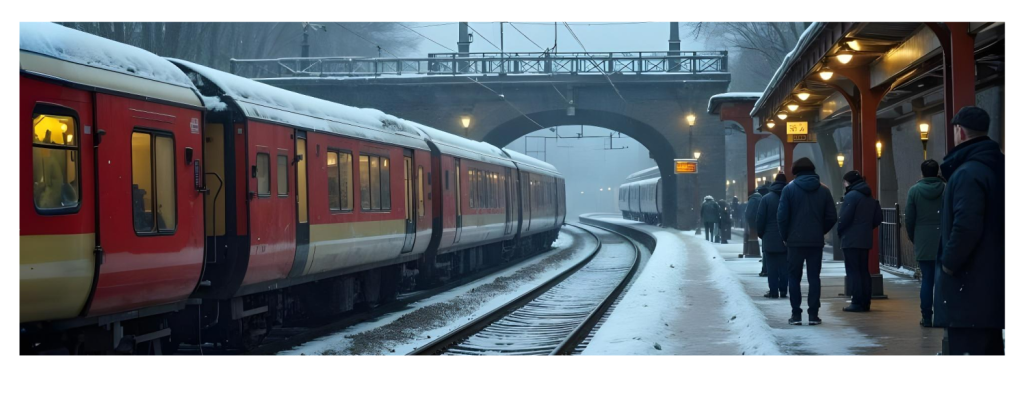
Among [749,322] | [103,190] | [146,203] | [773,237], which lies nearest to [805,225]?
[749,322]

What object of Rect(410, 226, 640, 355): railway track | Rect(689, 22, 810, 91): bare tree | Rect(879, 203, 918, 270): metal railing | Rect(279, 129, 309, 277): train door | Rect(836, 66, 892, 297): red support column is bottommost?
Rect(410, 226, 640, 355): railway track

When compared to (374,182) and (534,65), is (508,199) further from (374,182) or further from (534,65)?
(534,65)

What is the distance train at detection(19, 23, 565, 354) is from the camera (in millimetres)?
7125

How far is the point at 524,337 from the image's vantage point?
38.6ft

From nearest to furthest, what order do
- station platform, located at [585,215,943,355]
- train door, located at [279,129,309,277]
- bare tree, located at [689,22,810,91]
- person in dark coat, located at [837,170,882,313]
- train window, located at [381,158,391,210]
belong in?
1. station platform, located at [585,215,943,355]
2. train door, located at [279,129,309,277]
3. person in dark coat, located at [837,170,882,313]
4. train window, located at [381,158,391,210]
5. bare tree, located at [689,22,810,91]

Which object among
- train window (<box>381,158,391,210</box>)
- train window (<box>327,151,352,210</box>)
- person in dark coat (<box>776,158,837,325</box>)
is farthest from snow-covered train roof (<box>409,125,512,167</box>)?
person in dark coat (<box>776,158,837,325</box>)

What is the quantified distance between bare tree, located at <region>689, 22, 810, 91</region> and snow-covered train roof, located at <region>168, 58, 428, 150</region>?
18.2 meters

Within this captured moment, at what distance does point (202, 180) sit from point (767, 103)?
43.9 ft

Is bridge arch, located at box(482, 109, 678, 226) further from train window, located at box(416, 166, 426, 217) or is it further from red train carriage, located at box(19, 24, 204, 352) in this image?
red train carriage, located at box(19, 24, 204, 352)

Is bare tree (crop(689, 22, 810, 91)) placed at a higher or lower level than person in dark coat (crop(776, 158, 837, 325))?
higher

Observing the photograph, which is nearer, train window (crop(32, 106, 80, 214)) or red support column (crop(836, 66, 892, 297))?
train window (crop(32, 106, 80, 214))

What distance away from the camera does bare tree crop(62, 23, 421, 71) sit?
3328 cm

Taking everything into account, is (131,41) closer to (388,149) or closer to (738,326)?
(388,149)

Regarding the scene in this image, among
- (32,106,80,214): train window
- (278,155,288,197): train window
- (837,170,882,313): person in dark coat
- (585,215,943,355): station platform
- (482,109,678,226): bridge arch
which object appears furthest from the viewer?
(482,109,678,226): bridge arch
